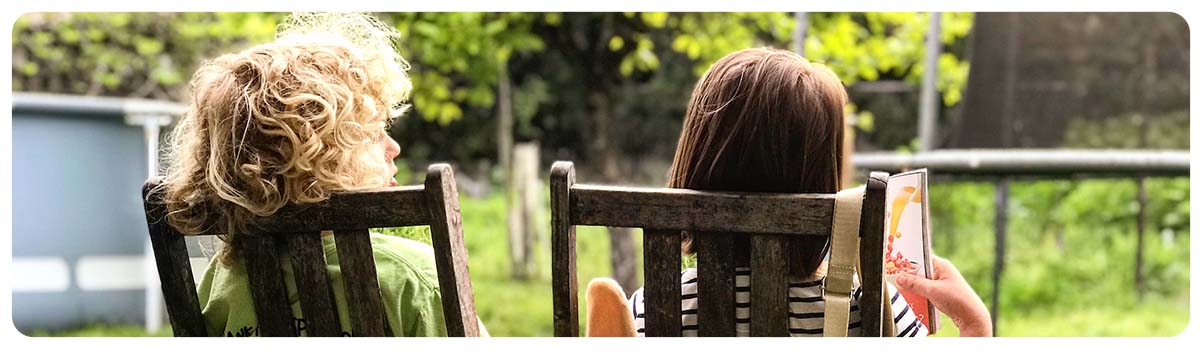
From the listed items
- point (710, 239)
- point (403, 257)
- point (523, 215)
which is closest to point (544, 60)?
point (523, 215)

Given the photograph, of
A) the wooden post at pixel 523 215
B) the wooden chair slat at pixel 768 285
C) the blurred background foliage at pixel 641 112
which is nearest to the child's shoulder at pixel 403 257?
the wooden chair slat at pixel 768 285

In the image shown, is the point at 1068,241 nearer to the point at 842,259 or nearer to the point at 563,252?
the point at 842,259

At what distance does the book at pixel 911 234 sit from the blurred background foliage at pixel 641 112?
98.7 inches

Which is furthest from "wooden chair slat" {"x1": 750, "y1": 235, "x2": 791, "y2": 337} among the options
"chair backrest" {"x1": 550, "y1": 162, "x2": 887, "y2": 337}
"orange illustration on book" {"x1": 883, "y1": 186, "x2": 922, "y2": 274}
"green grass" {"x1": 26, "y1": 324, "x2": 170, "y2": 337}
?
"green grass" {"x1": 26, "y1": 324, "x2": 170, "y2": 337}

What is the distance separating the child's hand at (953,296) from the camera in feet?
5.19

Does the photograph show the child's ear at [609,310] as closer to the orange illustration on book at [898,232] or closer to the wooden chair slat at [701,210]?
the wooden chair slat at [701,210]

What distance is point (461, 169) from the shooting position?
28.0 feet

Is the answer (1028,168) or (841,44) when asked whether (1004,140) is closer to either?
(841,44)

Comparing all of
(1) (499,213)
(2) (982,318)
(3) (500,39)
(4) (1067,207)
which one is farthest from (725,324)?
(1) (499,213)

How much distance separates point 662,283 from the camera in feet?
4.74

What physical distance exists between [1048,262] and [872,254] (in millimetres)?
5617

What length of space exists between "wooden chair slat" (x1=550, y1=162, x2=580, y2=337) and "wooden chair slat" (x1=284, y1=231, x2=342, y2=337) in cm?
34

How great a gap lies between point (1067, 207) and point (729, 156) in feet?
20.1

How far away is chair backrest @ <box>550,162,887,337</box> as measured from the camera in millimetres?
1340
